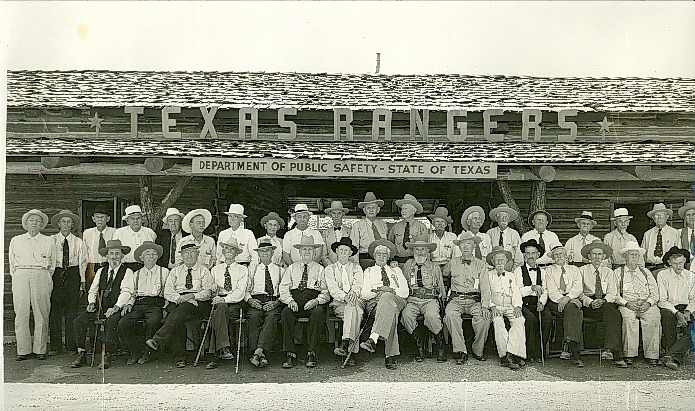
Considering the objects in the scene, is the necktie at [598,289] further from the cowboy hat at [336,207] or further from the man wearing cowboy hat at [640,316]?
the cowboy hat at [336,207]

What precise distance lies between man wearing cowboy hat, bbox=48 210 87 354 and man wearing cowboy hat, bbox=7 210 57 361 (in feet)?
0.22

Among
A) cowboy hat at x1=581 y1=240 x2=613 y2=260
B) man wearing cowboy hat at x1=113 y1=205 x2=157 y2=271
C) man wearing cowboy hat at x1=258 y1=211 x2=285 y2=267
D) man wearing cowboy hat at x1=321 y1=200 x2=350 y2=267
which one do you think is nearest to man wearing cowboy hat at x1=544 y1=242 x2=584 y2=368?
cowboy hat at x1=581 y1=240 x2=613 y2=260

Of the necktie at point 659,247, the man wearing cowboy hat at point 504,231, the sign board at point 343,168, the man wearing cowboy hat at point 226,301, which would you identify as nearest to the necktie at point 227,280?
the man wearing cowboy hat at point 226,301

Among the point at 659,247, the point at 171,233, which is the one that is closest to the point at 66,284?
the point at 171,233

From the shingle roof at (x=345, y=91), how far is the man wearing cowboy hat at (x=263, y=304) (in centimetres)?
184

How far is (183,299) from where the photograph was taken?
7301 millimetres

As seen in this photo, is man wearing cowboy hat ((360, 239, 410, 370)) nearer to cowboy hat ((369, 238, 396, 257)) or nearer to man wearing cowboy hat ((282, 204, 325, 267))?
cowboy hat ((369, 238, 396, 257))

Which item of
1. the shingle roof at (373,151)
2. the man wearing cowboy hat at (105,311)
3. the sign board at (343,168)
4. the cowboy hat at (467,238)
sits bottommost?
the man wearing cowboy hat at (105,311)

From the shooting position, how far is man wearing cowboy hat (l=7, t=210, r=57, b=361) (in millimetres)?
7500

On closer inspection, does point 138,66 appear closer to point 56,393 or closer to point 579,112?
point 56,393

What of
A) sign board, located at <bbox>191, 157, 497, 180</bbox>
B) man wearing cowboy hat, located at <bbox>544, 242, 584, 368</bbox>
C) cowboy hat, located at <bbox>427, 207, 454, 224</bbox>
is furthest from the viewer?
cowboy hat, located at <bbox>427, 207, 454, 224</bbox>

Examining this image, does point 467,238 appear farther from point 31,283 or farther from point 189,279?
point 31,283

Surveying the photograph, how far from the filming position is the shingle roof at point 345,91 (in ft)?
26.6

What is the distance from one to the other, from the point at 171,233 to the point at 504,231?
140 inches
